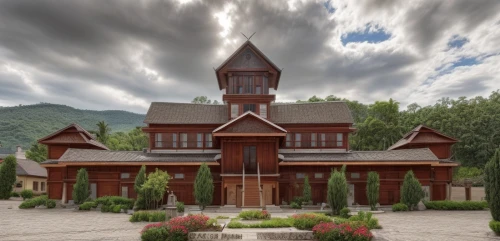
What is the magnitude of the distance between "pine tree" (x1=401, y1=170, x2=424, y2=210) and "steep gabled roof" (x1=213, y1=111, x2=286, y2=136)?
36.0 feet

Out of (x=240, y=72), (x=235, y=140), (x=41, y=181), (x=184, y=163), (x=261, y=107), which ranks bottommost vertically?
(x=41, y=181)

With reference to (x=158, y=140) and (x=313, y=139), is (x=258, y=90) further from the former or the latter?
(x=158, y=140)

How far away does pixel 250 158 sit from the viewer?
32250 millimetres

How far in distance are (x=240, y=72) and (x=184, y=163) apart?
36.4 feet

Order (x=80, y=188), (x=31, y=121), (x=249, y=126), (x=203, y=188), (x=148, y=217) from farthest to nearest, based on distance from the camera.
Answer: (x=31, y=121) → (x=249, y=126) → (x=80, y=188) → (x=203, y=188) → (x=148, y=217)

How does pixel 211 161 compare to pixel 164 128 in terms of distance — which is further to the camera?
pixel 164 128

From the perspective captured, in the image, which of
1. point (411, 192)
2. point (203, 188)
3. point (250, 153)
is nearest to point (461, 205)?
point (411, 192)

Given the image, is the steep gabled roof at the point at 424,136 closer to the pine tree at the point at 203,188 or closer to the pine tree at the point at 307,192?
the pine tree at the point at 307,192

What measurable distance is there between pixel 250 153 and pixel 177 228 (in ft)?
54.7

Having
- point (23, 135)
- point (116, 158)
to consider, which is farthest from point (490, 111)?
point (23, 135)

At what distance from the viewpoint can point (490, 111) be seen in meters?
58.1

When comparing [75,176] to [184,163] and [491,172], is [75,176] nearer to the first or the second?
[184,163]

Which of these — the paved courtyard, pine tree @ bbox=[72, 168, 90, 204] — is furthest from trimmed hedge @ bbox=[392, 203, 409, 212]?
pine tree @ bbox=[72, 168, 90, 204]

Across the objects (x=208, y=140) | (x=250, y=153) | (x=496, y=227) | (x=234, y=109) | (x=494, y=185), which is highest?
(x=234, y=109)
